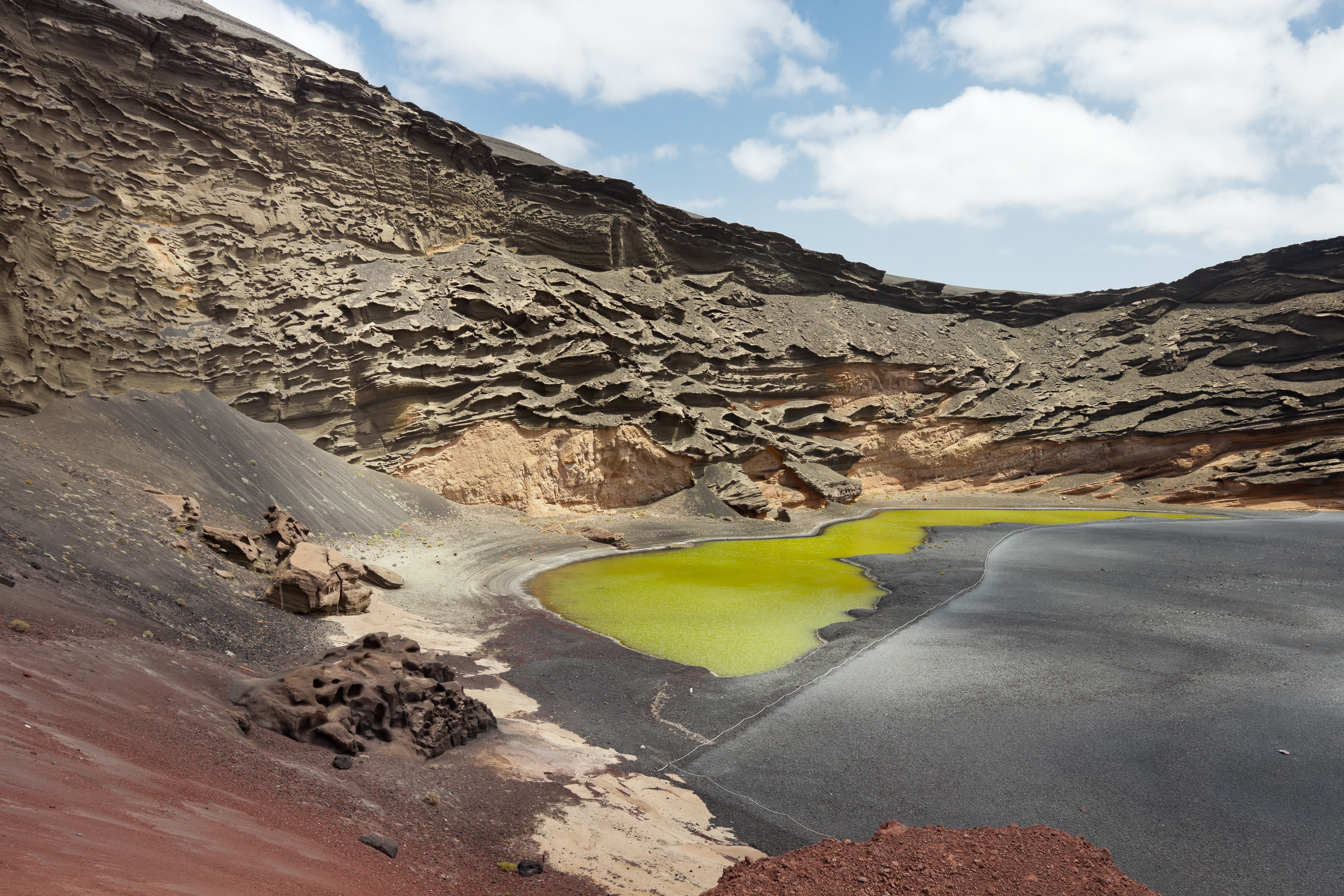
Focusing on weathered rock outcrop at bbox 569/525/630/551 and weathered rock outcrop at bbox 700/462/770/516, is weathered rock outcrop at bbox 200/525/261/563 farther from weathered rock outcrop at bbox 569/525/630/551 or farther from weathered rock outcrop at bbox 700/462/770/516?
weathered rock outcrop at bbox 700/462/770/516

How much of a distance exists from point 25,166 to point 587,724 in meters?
26.1

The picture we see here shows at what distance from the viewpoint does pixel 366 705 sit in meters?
7.09

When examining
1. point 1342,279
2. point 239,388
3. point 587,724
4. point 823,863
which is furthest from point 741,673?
point 1342,279

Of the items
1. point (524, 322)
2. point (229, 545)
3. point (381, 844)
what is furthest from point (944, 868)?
point (524, 322)

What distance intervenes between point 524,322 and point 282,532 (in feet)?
59.0

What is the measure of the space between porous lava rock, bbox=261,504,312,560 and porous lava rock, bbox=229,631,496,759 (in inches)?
280

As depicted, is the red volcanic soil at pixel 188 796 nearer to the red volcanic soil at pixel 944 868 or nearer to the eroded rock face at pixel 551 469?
the red volcanic soil at pixel 944 868

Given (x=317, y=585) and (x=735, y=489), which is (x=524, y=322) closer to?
(x=735, y=489)

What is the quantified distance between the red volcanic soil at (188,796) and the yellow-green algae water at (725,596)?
19.7 feet

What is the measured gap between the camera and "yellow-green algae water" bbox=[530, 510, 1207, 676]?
40.8ft

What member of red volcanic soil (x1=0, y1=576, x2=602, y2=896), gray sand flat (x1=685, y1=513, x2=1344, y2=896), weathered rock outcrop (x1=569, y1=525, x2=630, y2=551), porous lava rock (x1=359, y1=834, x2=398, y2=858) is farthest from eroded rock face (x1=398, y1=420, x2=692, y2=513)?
porous lava rock (x1=359, y1=834, x2=398, y2=858)

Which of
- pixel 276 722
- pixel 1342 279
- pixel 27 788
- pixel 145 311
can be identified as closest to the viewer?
pixel 27 788

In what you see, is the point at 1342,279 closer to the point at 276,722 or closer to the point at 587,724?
the point at 587,724

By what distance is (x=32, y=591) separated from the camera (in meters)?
7.38
